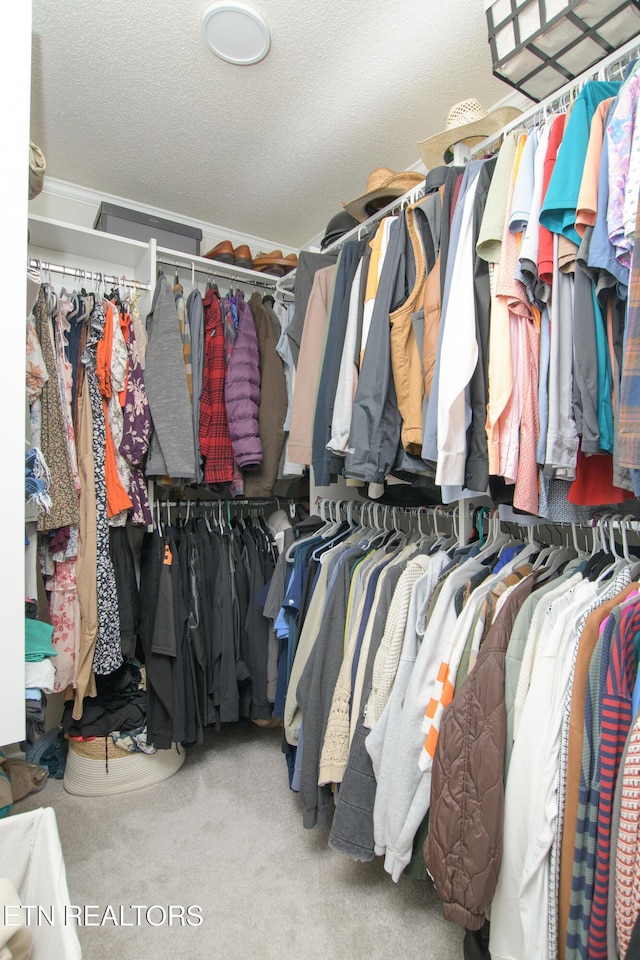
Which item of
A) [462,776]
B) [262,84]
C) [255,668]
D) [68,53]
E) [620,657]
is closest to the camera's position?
[620,657]

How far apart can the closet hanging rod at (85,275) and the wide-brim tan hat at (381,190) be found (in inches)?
38.6

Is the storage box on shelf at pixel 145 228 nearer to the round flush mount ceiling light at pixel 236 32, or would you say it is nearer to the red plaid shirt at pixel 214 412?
the red plaid shirt at pixel 214 412

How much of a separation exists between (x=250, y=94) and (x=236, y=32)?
27 centimetres

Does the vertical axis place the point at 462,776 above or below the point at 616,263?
below

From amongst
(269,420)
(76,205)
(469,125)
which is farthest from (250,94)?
(269,420)

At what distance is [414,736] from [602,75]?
1596mm

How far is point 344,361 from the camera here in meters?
1.57

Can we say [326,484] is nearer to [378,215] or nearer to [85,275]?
[378,215]

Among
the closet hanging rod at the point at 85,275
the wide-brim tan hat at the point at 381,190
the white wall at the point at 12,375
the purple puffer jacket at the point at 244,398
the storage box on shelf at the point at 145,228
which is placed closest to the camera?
the white wall at the point at 12,375

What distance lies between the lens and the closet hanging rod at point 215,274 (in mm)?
2402

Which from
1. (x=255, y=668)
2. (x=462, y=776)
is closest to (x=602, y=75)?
(x=462, y=776)

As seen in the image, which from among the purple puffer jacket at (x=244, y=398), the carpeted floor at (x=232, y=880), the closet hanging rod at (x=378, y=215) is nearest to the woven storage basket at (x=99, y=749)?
the carpeted floor at (x=232, y=880)

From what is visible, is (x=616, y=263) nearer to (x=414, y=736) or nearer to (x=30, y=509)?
(x=414, y=736)

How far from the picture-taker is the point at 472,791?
1.04 meters
